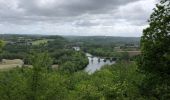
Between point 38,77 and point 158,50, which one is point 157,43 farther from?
point 38,77

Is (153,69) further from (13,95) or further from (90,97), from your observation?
(90,97)

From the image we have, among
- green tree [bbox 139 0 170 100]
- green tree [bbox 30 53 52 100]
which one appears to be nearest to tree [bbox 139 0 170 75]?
green tree [bbox 139 0 170 100]

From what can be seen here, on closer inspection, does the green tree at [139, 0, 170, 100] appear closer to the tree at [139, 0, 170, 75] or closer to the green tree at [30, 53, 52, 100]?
the tree at [139, 0, 170, 75]

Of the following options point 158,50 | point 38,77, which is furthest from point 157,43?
point 38,77

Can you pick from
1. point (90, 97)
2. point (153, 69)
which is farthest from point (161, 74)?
point (90, 97)

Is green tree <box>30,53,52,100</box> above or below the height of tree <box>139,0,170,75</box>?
below

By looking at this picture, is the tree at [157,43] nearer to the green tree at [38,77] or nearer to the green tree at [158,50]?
the green tree at [158,50]

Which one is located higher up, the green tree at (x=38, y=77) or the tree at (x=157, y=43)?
the tree at (x=157, y=43)

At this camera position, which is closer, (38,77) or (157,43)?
(157,43)

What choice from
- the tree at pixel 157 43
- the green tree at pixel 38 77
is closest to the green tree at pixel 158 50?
the tree at pixel 157 43
